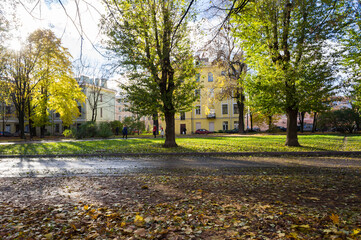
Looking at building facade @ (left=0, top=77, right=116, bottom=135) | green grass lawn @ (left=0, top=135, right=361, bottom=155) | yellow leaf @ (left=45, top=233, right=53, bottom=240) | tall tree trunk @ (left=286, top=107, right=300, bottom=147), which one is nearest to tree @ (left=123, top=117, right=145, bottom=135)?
building facade @ (left=0, top=77, right=116, bottom=135)

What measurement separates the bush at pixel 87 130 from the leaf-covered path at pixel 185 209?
82.9 ft

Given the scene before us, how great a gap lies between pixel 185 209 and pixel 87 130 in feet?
95.4

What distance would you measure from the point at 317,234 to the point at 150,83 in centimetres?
1203

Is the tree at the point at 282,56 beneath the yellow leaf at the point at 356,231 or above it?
above

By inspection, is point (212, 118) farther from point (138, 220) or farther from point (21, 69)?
point (138, 220)

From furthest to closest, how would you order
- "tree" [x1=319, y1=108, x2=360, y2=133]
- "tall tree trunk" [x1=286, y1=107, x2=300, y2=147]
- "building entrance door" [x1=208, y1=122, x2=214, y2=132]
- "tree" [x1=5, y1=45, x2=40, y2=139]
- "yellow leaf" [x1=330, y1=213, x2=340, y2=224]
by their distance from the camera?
1. "building entrance door" [x1=208, y1=122, x2=214, y2=132]
2. "tree" [x1=319, y1=108, x2=360, y2=133]
3. "tree" [x1=5, y1=45, x2=40, y2=139]
4. "tall tree trunk" [x1=286, y1=107, x2=300, y2=147]
5. "yellow leaf" [x1=330, y1=213, x2=340, y2=224]

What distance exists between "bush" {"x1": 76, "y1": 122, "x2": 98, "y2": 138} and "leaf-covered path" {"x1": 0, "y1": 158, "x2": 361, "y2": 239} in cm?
2526

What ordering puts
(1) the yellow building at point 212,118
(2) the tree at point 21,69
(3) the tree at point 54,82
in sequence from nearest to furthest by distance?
(2) the tree at point 21,69, (3) the tree at point 54,82, (1) the yellow building at point 212,118

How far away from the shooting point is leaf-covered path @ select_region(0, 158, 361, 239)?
3061 millimetres

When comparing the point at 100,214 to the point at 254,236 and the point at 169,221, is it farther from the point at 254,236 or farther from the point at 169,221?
the point at 254,236

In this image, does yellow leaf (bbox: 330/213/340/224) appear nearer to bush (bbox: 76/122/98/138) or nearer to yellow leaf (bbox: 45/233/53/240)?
yellow leaf (bbox: 45/233/53/240)

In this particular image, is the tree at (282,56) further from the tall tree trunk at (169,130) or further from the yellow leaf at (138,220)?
the yellow leaf at (138,220)

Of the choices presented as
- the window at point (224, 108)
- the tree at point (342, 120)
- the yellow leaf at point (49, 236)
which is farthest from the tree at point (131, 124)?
the yellow leaf at point (49, 236)

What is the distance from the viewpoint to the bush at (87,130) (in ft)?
98.1
